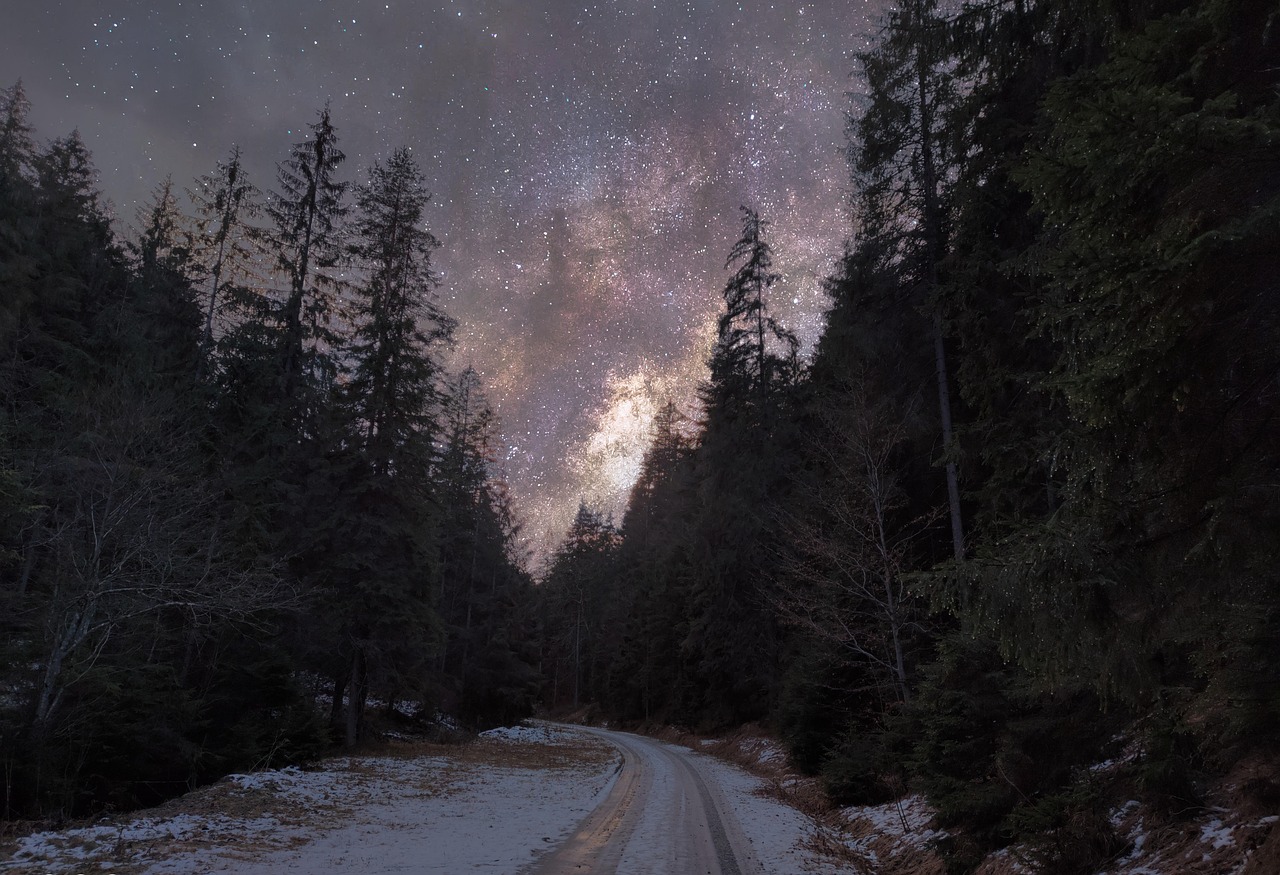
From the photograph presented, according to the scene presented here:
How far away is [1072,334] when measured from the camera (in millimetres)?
5512

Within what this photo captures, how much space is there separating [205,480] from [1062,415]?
16.6 metres

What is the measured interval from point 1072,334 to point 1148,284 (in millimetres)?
1355

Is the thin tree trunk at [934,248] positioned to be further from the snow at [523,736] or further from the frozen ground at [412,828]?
the snow at [523,736]

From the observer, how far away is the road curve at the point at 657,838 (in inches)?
317

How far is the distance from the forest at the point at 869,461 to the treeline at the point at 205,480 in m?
0.13

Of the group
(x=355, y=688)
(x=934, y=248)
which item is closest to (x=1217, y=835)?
(x=934, y=248)

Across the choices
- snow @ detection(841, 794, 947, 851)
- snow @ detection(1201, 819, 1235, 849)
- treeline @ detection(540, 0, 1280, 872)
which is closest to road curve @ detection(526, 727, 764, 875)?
snow @ detection(841, 794, 947, 851)

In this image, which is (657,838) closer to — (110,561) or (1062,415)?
(1062,415)

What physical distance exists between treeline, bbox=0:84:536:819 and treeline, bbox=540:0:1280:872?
11.7 meters

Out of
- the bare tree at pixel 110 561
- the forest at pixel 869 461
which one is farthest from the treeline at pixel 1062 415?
the bare tree at pixel 110 561

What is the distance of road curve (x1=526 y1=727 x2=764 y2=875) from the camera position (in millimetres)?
8047

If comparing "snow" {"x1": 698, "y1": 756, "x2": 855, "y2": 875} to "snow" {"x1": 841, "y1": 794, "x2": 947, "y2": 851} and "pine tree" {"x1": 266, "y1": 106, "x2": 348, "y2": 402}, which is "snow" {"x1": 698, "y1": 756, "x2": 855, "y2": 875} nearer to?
"snow" {"x1": 841, "y1": 794, "x2": 947, "y2": 851}

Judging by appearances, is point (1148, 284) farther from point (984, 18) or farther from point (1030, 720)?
point (984, 18)

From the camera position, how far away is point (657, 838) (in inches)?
385
